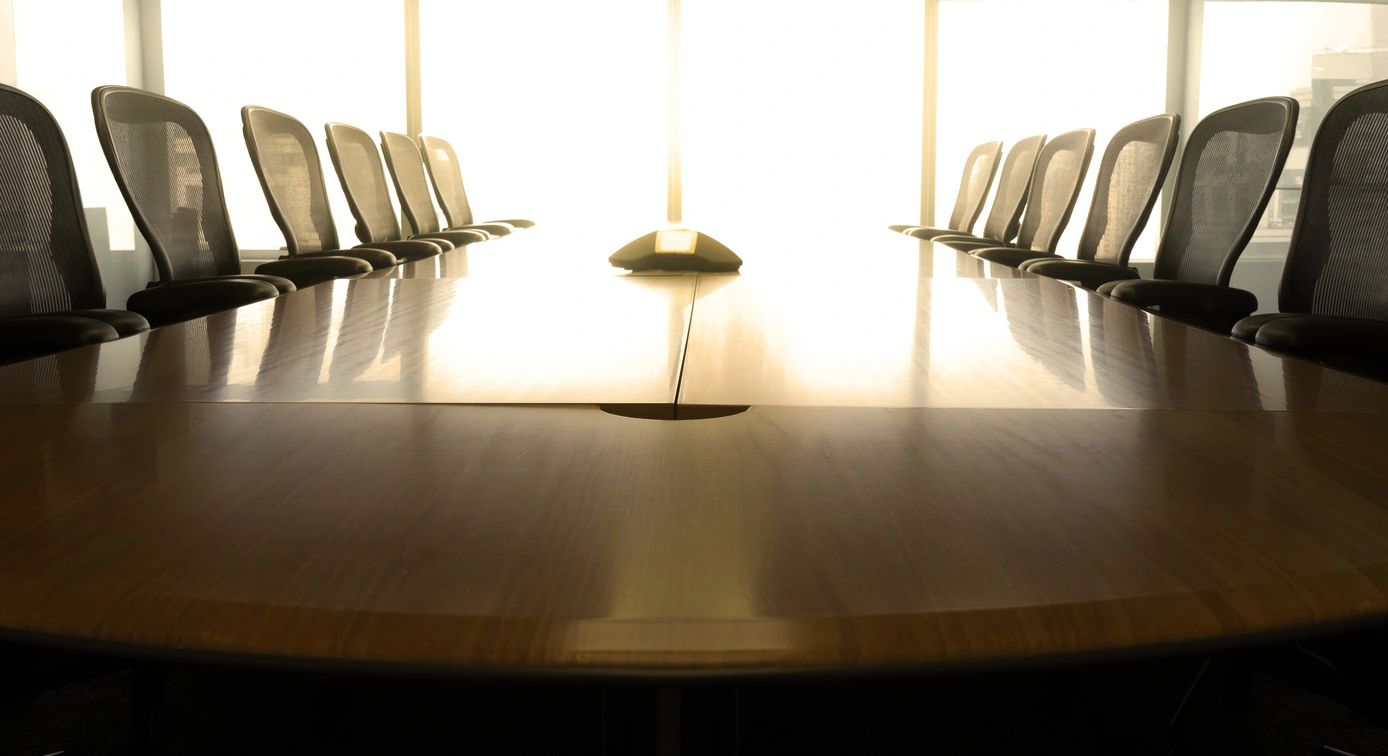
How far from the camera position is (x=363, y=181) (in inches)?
215

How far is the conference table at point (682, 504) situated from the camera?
1.50ft

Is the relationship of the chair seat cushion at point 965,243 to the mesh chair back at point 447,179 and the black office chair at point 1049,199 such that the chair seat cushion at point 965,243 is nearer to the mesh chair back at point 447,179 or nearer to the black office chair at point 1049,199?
the black office chair at point 1049,199

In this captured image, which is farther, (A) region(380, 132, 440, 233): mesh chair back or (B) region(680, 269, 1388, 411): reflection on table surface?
(A) region(380, 132, 440, 233): mesh chair back

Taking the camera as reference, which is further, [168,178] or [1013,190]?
[1013,190]

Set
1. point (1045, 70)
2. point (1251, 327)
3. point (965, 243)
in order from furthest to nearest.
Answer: point (1045, 70), point (965, 243), point (1251, 327)

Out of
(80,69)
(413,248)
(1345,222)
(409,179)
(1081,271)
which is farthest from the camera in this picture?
(80,69)

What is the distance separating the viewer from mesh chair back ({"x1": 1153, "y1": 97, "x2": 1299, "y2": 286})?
309 cm

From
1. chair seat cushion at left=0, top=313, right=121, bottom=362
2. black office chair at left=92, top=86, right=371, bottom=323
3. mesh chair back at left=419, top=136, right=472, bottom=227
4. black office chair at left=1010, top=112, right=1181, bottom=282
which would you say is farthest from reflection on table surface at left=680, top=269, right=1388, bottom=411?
mesh chair back at left=419, top=136, right=472, bottom=227

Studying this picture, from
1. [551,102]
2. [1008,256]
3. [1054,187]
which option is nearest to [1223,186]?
[1008,256]

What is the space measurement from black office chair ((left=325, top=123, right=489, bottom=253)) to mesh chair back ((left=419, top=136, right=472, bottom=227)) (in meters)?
0.82

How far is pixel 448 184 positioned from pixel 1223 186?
5.33 m

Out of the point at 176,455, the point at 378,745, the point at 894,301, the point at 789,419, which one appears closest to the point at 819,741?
the point at 789,419

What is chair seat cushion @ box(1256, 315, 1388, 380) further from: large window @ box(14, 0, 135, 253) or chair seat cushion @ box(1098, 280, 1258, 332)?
large window @ box(14, 0, 135, 253)

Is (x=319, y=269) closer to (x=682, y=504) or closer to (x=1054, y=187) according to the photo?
(x=682, y=504)
